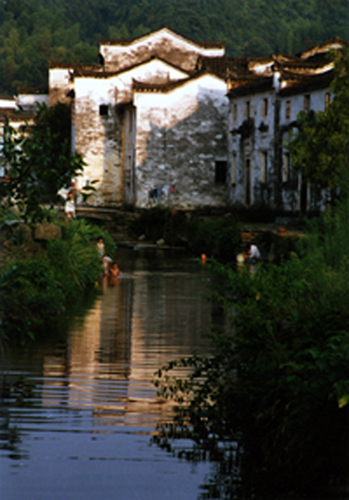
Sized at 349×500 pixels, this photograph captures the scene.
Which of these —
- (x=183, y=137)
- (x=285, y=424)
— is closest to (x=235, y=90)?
(x=183, y=137)

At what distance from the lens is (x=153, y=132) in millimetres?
47062

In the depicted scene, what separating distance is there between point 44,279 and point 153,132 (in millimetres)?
34253

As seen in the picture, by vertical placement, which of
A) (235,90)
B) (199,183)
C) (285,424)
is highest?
(235,90)

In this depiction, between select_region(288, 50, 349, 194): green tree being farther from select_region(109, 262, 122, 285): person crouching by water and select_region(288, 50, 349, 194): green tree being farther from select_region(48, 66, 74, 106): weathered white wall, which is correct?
select_region(48, 66, 74, 106): weathered white wall

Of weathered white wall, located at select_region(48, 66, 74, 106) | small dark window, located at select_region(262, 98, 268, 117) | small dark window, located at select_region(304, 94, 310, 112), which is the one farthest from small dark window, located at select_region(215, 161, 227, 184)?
weathered white wall, located at select_region(48, 66, 74, 106)

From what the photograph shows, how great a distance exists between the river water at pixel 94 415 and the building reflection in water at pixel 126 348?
0.01 metres

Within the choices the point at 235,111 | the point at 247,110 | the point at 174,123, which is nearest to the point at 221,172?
the point at 174,123

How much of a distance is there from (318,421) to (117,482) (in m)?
1.54

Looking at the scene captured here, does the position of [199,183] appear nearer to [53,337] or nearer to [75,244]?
[75,244]

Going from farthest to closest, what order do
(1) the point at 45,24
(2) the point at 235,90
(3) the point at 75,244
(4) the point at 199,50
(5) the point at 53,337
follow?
(1) the point at 45,24 < (4) the point at 199,50 < (2) the point at 235,90 < (3) the point at 75,244 < (5) the point at 53,337

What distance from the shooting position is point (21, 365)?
1007 cm

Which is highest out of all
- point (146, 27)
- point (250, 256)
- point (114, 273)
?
point (146, 27)

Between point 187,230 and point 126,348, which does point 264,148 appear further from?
point 126,348

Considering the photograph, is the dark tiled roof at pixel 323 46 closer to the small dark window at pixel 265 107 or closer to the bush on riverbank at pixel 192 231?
the small dark window at pixel 265 107
